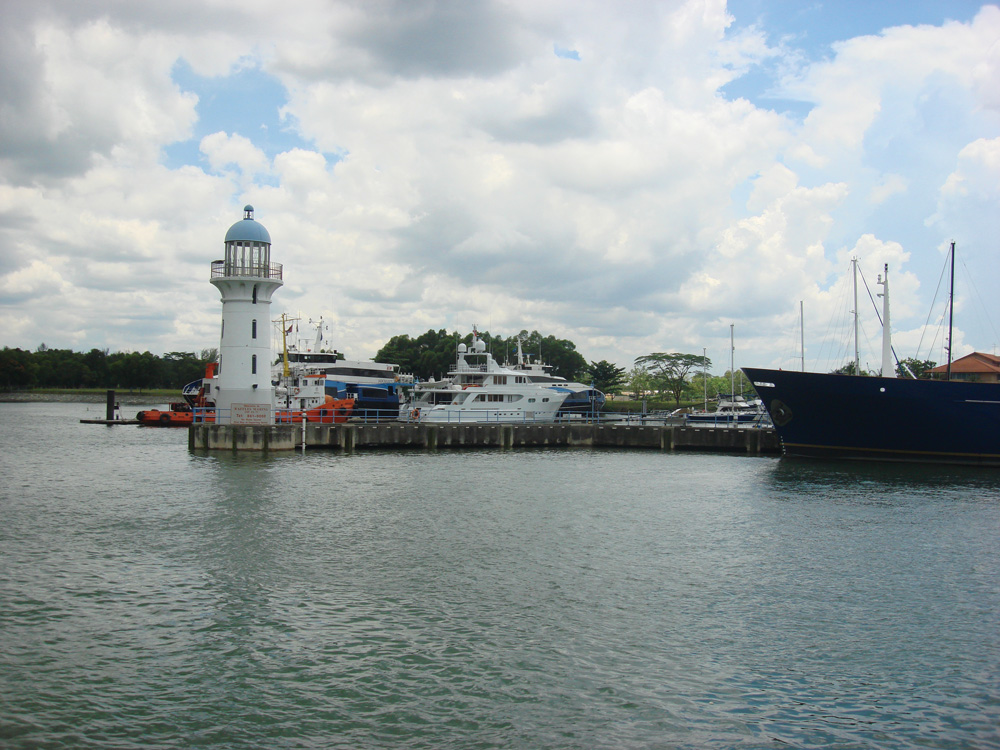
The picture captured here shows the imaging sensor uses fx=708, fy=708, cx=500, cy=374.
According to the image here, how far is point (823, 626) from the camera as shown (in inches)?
488

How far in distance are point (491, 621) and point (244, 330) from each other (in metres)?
28.9

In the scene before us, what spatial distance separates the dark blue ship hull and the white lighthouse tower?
26.4 meters

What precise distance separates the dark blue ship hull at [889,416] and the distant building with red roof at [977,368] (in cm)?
253

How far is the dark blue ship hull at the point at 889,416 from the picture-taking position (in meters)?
33.2

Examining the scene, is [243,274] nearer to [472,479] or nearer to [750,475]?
[472,479]

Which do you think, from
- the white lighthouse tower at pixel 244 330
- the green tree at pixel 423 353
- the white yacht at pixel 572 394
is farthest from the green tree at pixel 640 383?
the white lighthouse tower at pixel 244 330

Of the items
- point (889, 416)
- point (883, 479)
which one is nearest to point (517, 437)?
point (889, 416)

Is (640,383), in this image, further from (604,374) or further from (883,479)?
(883,479)

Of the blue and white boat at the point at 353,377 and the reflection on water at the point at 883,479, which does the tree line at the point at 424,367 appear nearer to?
the blue and white boat at the point at 353,377

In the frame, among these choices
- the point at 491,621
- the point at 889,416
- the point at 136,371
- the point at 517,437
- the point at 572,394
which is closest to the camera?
the point at 491,621

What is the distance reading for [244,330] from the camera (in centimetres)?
3709

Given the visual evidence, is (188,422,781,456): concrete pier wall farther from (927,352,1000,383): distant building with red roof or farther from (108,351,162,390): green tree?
(108,351,162,390): green tree

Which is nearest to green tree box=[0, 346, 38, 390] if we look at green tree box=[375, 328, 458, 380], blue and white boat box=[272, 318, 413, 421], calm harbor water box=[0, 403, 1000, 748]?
→ green tree box=[375, 328, 458, 380]

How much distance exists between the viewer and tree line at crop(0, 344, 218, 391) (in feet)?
408
